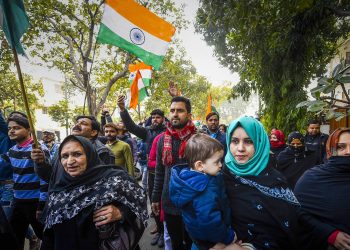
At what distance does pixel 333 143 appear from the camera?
2.30m

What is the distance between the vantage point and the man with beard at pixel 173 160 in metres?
2.65

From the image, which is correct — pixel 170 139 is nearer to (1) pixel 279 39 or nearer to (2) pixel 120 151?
(2) pixel 120 151

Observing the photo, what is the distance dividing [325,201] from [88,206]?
196cm

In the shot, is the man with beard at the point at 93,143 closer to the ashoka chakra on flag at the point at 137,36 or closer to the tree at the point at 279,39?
the ashoka chakra on flag at the point at 137,36

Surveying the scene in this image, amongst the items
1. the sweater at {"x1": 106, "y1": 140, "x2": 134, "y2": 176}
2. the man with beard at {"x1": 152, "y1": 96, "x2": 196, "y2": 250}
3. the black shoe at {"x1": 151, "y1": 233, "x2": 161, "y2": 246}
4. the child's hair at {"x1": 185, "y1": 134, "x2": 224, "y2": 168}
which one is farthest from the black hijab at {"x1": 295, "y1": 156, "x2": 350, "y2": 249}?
the sweater at {"x1": 106, "y1": 140, "x2": 134, "y2": 176}

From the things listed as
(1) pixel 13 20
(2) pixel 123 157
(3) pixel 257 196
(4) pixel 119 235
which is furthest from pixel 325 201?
(2) pixel 123 157

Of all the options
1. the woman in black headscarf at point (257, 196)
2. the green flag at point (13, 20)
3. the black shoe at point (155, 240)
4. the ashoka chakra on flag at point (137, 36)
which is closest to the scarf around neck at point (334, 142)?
the woman in black headscarf at point (257, 196)

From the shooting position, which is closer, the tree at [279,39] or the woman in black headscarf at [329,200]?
the woman in black headscarf at [329,200]

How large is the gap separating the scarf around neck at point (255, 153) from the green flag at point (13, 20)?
2.15 m

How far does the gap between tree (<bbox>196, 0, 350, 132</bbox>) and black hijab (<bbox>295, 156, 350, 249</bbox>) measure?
305 centimetres

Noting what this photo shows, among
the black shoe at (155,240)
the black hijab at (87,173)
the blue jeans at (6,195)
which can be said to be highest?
the black hijab at (87,173)

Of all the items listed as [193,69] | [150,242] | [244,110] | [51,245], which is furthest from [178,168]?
[244,110]

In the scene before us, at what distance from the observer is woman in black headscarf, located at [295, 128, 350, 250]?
197 centimetres

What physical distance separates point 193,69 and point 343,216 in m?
27.5
